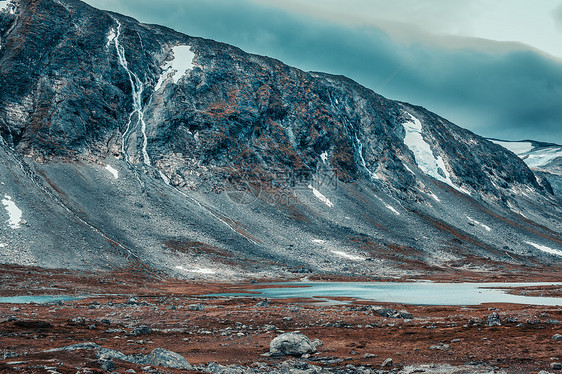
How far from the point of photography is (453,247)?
146875mm

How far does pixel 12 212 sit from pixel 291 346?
276 ft

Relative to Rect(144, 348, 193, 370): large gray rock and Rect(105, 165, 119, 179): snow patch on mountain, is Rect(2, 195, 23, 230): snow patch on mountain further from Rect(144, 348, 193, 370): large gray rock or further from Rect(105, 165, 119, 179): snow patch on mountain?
Rect(144, 348, 193, 370): large gray rock

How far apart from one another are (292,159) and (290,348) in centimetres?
14848

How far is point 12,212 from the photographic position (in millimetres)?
88312

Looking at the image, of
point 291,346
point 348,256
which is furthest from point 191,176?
point 291,346

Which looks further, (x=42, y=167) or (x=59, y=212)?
(x=42, y=167)

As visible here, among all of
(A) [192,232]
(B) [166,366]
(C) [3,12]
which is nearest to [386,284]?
(A) [192,232]

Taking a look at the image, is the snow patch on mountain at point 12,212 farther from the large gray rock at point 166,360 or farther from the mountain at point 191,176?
the large gray rock at point 166,360

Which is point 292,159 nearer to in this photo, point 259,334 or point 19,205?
point 19,205

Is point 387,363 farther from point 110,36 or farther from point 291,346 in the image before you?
point 110,36

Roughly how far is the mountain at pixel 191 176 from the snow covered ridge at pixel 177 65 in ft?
2.81

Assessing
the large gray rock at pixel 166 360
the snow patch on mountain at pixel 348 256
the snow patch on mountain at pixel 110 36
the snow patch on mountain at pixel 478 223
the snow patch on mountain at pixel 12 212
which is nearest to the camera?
the large gray rock at pixel 166 360

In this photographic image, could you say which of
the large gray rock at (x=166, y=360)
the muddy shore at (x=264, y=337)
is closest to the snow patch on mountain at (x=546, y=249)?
the muddy shore at (x=264, y=337)

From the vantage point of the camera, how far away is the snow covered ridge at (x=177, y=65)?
171488 mm
